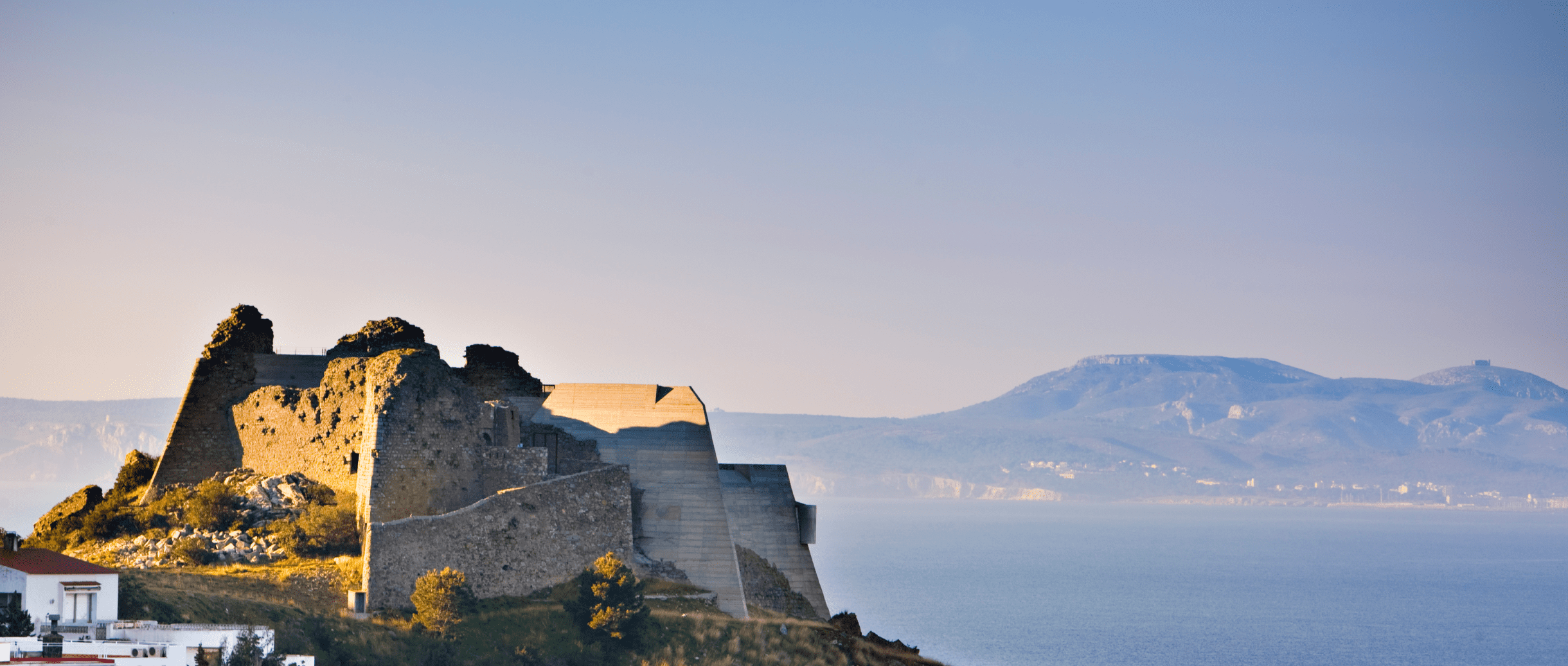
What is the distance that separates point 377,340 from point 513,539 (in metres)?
10.3

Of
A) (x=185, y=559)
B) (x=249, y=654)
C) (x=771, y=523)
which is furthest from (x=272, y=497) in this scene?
(x=771, y=523)

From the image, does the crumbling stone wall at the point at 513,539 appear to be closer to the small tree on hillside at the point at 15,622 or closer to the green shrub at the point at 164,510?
the green shrub at the point at 164,510

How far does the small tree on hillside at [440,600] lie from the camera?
4144 centimetres

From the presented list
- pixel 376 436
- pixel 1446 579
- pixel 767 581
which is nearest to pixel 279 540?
pixel 376 436

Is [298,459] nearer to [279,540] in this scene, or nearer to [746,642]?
[279,540]

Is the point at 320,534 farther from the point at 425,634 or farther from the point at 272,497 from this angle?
the point at 425,634

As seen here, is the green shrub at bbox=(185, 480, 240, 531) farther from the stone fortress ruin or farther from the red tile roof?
the red tile roof

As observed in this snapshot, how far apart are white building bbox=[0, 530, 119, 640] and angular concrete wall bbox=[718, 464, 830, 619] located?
85.2 feet

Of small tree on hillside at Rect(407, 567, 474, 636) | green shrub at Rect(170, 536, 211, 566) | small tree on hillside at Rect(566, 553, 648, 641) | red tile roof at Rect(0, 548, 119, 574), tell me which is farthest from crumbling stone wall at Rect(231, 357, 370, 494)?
red tile roof at Rect(0, 548, 119, 574)

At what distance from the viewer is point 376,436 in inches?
1743

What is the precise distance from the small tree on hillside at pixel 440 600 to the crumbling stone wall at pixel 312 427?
450cm

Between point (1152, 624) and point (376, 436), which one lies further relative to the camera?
point (1152, 624)

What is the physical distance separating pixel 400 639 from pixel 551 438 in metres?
12.8

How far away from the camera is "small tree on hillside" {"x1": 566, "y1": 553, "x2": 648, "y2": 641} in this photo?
1731 inches
